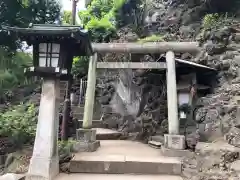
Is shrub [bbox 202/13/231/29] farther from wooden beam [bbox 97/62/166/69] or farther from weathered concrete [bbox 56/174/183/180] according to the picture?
weathered concrete [bbox 56/174/183/180]

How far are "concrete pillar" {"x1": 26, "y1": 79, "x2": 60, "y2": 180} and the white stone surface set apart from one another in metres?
3.47

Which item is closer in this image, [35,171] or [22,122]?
[35,171]

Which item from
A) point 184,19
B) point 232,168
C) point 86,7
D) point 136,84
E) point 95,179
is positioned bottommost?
point 95,179

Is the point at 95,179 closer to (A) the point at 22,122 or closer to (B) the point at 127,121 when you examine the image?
(A) the point at 22,122

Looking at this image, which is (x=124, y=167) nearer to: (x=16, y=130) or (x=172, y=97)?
(x=172, y=97)

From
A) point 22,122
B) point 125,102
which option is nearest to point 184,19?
point 125,102

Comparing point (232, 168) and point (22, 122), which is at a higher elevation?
point (22, 122)

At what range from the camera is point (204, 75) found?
9.72m

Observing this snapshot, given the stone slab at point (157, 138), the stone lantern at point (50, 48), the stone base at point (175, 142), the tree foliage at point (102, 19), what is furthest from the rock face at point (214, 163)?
the tree foliage at point (102, 19)

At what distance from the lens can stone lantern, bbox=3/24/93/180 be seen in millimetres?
5555

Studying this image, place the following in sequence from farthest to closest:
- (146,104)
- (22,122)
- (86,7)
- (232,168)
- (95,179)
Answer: (86,7) → (146,104) → (22,122) → (95,179) → (232,168)

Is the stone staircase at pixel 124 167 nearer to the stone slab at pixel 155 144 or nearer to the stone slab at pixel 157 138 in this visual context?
the stone slab at pixel 155 144

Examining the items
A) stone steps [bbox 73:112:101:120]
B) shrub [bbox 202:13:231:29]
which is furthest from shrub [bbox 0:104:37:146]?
shrub [bbox 202:13:231:29]

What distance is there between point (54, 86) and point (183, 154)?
393cm
